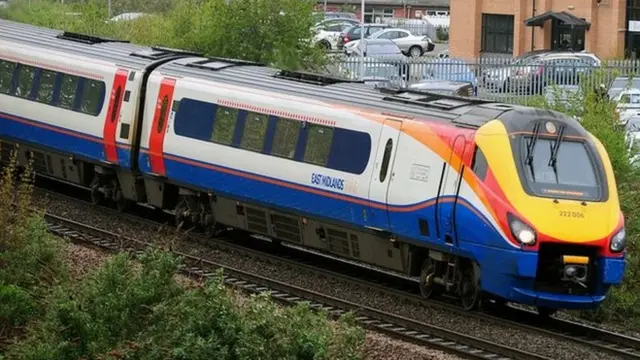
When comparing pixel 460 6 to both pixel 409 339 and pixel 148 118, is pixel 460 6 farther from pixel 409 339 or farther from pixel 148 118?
pixel 409 339

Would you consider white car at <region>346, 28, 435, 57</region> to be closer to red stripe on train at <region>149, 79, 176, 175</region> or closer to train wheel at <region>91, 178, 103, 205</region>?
train wheel at <region>91, 178, 103, 205</region>

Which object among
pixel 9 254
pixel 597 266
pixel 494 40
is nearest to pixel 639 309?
pixel 597 266

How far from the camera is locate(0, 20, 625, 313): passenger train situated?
15.3m

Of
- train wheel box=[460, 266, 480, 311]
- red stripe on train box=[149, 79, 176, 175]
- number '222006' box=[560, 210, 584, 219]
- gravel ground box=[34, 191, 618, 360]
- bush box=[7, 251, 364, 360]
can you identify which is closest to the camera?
bush box=[7, 251, 364, 360]

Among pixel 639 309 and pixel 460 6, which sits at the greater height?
pixel 460 6

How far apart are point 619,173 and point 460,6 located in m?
42.0

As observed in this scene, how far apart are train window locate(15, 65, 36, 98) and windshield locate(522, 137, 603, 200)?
10787 millimetres

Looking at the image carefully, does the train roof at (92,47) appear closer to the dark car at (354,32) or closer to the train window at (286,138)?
the train window at (286,138)

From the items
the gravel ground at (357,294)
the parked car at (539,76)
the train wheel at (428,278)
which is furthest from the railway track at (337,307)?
the parked car at (539,76)

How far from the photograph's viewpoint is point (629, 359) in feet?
47.0

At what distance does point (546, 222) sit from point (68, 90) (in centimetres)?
1040

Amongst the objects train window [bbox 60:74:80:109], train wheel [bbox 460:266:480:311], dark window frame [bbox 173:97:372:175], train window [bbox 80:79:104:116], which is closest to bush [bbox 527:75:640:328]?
train wheel [bbox 460:266:480:311]

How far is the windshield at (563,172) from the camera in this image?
1545 centimetres

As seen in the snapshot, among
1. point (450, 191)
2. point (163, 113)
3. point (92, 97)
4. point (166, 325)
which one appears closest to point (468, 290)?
point (450, 191)
